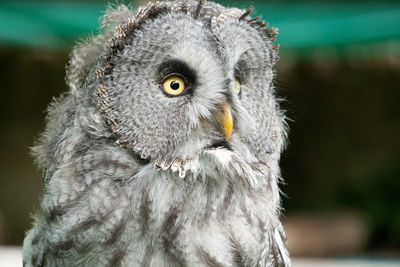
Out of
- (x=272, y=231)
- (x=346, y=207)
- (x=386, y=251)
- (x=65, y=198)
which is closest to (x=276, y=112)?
(x=272, y=231)

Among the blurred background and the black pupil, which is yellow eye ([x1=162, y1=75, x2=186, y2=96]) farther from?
the blurred background

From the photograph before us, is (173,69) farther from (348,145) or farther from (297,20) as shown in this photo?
(348,145)

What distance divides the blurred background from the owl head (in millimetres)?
3564

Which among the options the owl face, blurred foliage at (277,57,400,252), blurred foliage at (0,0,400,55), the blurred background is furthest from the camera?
blurred foliage at (277,57,400,252)

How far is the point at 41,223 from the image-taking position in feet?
6.89

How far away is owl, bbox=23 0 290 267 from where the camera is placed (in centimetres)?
188

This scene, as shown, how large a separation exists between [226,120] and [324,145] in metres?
6.66

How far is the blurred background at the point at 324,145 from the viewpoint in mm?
6980

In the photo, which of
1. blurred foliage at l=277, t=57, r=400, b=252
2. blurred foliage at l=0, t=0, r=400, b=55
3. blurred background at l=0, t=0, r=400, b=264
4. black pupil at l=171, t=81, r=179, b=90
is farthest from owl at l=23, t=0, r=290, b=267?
blurred foliage at l=277, t=57, r=400, b=252

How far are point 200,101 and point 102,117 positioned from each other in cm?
32

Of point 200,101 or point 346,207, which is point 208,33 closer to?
point 200,101

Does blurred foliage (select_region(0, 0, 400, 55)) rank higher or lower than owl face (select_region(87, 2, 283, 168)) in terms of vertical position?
higher

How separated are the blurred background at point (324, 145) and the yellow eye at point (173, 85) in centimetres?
366

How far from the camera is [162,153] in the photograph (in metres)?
1.89
